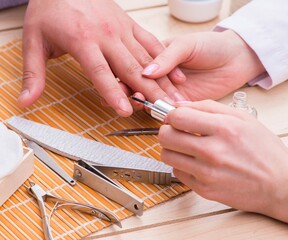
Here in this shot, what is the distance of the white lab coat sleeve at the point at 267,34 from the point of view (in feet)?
3.47

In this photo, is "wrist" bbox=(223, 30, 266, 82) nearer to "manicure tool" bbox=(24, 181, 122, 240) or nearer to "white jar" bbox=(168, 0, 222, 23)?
"white jar" bbox=(168, 0, 222, 23)

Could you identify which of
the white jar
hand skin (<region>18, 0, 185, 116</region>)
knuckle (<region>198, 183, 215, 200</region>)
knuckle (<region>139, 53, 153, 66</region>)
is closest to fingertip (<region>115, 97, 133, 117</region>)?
hand skin (<region>18, 0, 185, 116</region>)

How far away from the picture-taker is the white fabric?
79 cm

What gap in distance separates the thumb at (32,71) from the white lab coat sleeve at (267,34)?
1.10 feet

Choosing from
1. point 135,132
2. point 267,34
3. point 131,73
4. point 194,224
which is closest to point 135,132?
point 135,132

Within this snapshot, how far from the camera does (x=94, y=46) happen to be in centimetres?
99

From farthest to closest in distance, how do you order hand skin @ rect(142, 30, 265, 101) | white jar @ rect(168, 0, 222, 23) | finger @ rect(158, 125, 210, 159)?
white jar @ rect(168, 0, 222, 23), hand skin @ rect(142, 30, 265, 101), finger @ rect(158, 125, 210, 159)

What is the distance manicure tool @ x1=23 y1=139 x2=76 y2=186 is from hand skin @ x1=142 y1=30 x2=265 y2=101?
212 millimetres

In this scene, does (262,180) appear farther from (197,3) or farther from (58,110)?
(197,3)

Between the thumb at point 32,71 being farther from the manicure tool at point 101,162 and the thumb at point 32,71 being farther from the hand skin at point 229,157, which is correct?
the hand skin at point 229,157

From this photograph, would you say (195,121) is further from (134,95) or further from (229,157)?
(134,95)

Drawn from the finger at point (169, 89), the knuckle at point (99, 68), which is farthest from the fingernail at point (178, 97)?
the knuckle at point (99, 68)

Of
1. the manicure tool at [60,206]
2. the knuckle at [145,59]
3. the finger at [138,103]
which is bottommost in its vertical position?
the manicure tool at [60,206]

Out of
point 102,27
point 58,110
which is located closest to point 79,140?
point 58,110
